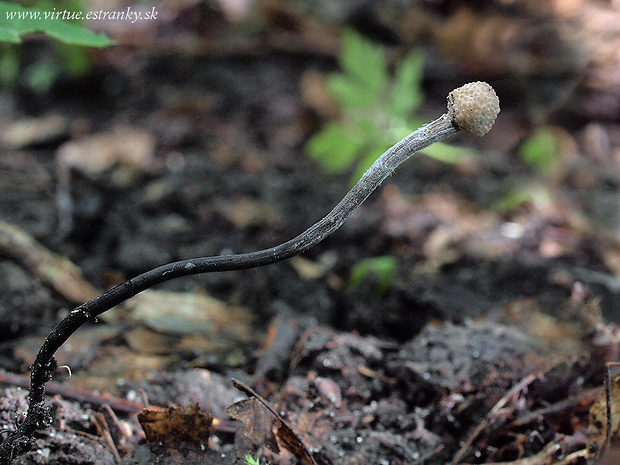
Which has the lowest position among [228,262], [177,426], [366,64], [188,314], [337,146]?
[177,426]

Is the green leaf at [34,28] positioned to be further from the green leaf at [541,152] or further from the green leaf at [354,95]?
the green leaf at [541,152]

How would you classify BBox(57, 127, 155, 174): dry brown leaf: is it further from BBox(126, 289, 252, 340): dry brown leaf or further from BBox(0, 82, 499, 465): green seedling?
BBox(0, 82, 499, 465): green seedling

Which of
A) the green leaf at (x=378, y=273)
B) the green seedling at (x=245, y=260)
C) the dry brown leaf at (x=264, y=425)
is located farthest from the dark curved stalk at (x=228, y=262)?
the green leaf at (x=378, y=273)

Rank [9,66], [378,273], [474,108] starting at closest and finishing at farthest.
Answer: [474,108], [378,273], [9,66]

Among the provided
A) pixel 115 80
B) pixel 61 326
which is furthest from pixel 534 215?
pixel 115 80

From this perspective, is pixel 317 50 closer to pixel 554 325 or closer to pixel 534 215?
pixel 534 215

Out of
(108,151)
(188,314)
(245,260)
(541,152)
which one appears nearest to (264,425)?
(245,260)

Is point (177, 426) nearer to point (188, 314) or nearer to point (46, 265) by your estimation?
point (188, 314)
